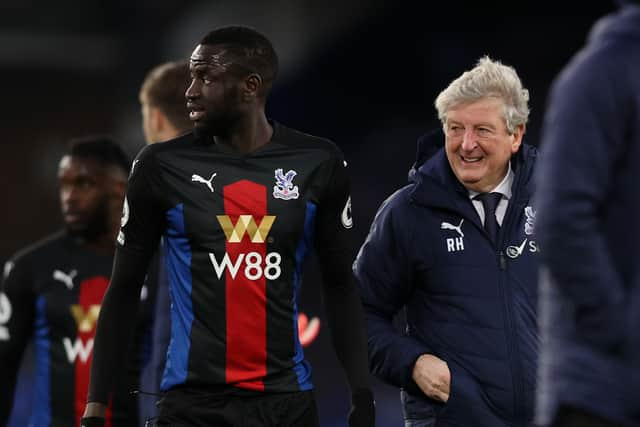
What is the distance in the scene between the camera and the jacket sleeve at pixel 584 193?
2803mm

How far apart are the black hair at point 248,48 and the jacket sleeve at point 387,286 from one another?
0.72 metres

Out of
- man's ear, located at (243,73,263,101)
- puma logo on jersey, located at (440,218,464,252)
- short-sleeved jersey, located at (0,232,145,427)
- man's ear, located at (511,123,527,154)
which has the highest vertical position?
man's ear, located at (243,73,263,101)

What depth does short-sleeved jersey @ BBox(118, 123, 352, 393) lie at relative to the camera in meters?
4.07

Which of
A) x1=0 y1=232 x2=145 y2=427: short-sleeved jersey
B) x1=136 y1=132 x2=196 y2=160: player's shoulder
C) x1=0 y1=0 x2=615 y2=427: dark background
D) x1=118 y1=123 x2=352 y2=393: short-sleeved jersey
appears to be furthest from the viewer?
x1=0 y1=0 x2=615 y2=427: dark background

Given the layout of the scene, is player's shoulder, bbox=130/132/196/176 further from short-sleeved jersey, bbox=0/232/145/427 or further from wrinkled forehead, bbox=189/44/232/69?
short-sleeved jersey, bbox=0/232/145/427

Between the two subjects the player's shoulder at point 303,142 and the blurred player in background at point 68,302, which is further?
the blurred player in background at point 68,302

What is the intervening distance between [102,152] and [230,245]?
6.68ft

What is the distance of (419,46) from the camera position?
17734 millimetres

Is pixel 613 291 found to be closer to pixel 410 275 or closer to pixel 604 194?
pixel 604 194

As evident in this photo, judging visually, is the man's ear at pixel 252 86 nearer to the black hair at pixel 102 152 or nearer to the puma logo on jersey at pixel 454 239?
the puma logo on jersey at pixel 454 239

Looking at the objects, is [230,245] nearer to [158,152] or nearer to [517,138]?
[158,152]

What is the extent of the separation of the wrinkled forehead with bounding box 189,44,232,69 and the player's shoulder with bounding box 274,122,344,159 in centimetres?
29

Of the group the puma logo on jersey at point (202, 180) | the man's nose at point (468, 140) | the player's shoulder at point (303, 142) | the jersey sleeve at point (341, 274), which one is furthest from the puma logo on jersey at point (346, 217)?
the man's nose at point (468, 140)

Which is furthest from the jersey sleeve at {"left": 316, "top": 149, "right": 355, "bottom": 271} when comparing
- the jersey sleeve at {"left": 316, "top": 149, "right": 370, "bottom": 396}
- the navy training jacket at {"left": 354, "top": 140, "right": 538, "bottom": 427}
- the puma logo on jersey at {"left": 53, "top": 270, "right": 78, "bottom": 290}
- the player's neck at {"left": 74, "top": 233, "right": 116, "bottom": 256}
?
the player's neck at {"left": 74, "top": 233, "right": 116, "bottom": 256}
